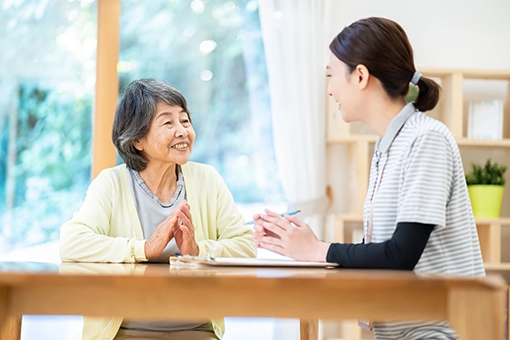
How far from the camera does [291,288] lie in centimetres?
118

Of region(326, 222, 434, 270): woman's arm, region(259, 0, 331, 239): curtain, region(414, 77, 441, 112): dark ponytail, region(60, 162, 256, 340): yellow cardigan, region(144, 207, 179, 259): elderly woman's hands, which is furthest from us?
region(259, 0, 331, 239): curtain

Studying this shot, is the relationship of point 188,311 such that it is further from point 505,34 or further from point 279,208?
point 505,34

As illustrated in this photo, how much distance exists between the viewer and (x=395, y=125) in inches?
67.4

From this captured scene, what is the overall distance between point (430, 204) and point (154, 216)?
0.95m

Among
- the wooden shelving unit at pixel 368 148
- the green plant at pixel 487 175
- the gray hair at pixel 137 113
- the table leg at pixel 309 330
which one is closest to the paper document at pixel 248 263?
the table leg at pixel 309 330

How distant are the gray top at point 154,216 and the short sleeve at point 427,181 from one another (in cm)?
80

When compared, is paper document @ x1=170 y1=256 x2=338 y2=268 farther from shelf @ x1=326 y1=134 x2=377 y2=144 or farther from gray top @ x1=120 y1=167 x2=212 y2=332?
shelf @ x1=326 y1=134 x2=377 y2=144

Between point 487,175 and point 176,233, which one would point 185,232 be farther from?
point 487,175

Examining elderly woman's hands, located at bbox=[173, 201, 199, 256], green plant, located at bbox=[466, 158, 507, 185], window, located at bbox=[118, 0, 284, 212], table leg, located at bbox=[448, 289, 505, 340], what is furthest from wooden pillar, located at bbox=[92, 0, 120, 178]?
table leg, located at bbox=[448, 289, 505, 340]

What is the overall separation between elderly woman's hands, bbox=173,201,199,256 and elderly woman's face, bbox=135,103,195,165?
34 cm

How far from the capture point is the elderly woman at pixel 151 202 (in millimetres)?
1987

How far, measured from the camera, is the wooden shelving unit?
11.2ft

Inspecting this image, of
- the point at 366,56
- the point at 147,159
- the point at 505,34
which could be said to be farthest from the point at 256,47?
the point at 366,56

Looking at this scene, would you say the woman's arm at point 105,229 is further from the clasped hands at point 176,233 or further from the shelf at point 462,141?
the shelf at point 462,141
